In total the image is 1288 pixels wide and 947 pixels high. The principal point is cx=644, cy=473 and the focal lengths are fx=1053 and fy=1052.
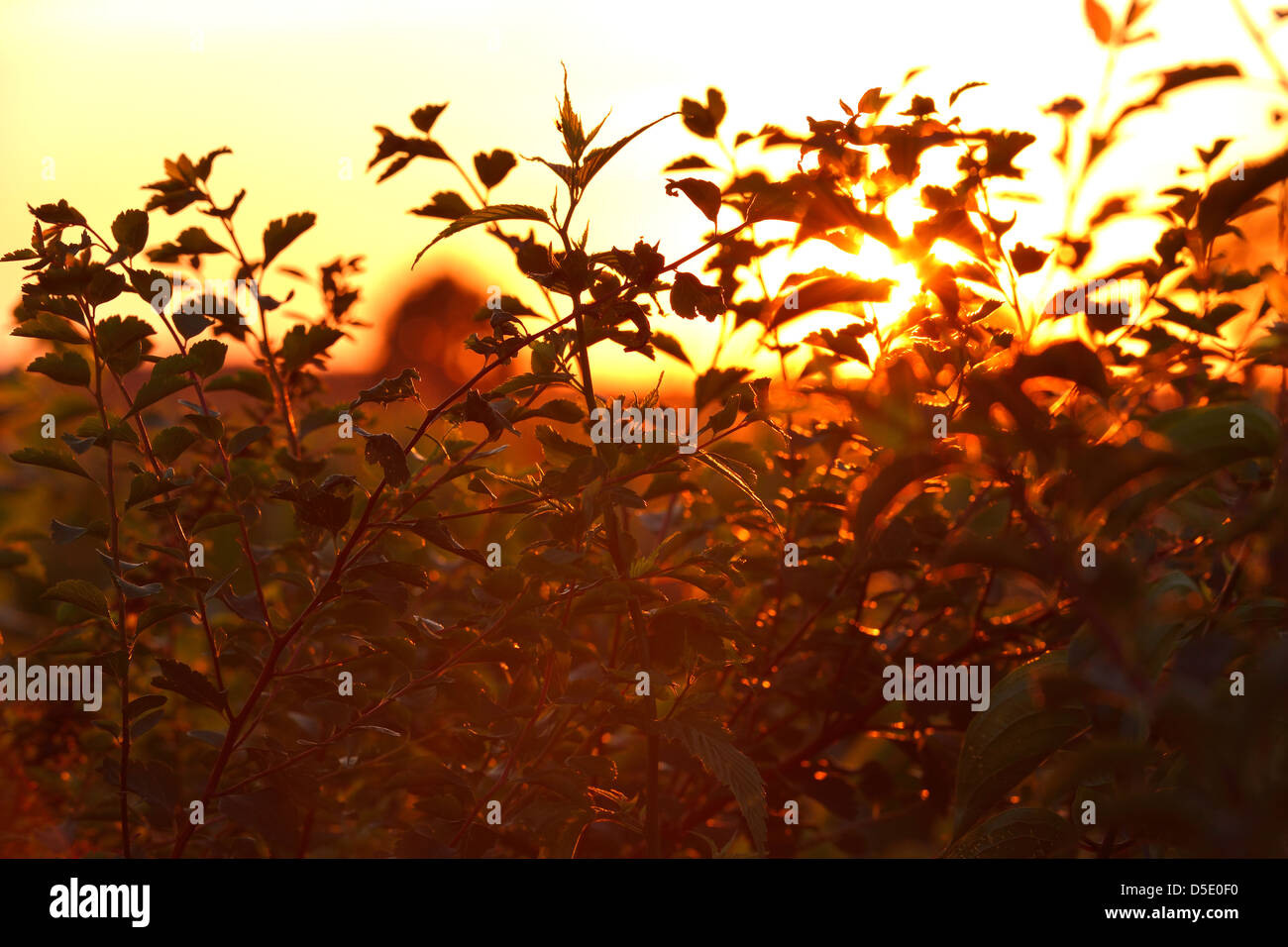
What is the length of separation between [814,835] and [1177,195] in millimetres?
1845

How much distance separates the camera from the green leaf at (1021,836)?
1.52 metres

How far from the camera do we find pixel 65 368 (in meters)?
1.82

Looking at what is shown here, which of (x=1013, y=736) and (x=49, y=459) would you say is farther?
(x=49, y=459)

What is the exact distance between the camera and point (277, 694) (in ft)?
6.58

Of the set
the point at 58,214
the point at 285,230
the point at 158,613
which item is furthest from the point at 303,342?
the point at 158,613

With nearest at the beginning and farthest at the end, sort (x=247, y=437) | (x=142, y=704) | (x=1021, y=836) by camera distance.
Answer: (x=1021, y=836) → (x=142, y=704) → (x=247, y=437)

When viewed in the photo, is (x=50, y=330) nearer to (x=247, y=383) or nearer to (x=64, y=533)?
(x=64, y=533)

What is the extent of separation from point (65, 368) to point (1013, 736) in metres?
1.67

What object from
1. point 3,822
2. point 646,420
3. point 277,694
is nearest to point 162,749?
point 3,822

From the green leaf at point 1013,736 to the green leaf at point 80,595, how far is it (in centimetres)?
149

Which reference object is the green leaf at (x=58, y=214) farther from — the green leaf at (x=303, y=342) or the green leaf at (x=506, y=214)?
the green leaf at (x=506, y=214)

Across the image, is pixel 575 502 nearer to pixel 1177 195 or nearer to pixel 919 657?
pixel 919 657

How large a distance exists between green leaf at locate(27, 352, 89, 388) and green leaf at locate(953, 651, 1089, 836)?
5.23 ft

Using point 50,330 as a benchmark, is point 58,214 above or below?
above
